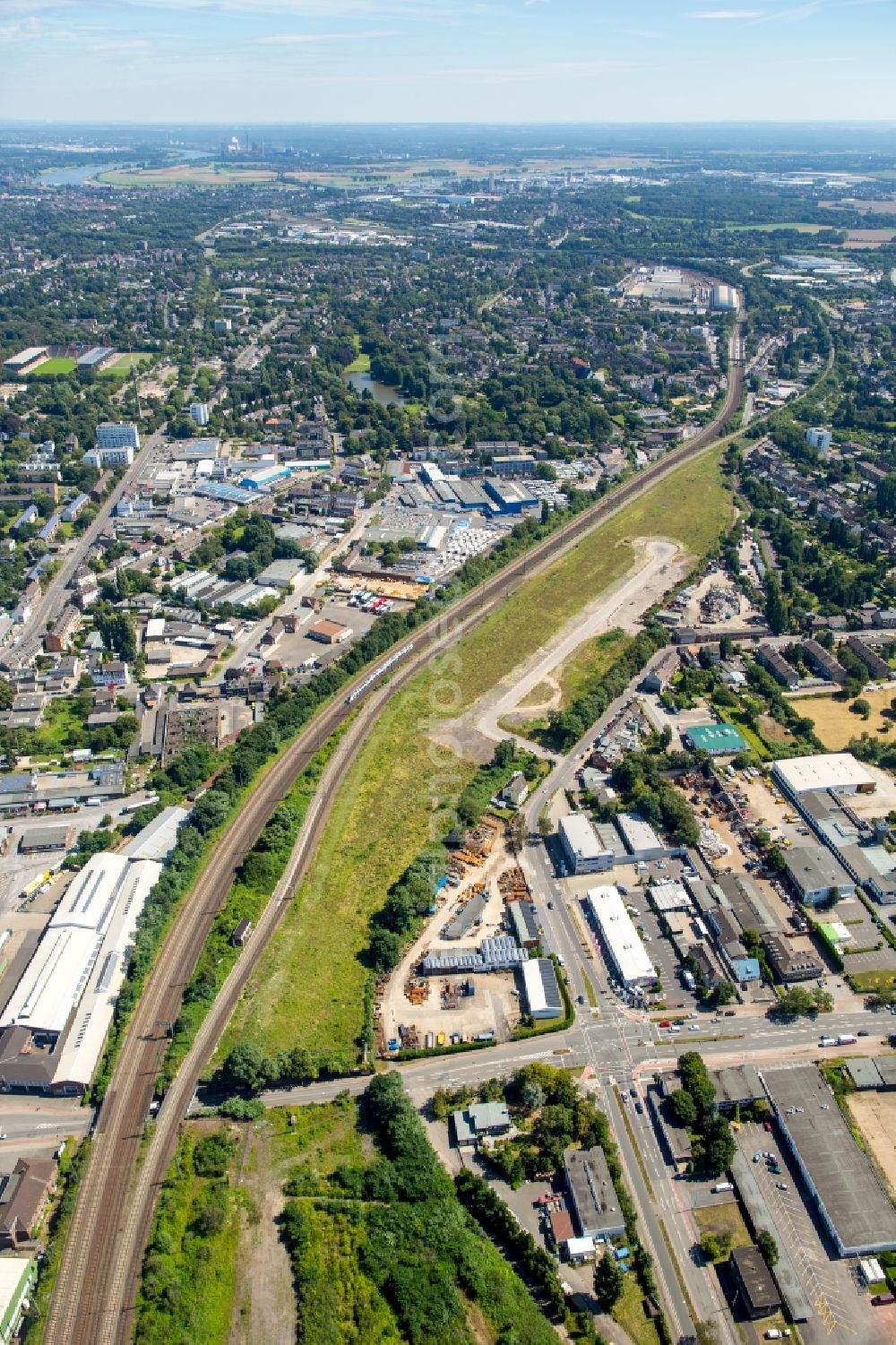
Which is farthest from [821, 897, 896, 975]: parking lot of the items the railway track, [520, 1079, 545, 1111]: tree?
the railway track

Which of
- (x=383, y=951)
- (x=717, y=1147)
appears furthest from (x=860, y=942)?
(x=383, y=951)

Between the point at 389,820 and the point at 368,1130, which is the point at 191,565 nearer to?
the point at 389,820

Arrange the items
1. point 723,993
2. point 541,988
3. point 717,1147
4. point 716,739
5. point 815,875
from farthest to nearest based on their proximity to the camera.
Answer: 1. point 716,739
2. point 815,875
3. point 541,988
4. point 723,993
5. point 717,1147

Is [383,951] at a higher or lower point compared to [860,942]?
higher

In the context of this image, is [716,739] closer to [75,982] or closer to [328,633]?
[328,633]

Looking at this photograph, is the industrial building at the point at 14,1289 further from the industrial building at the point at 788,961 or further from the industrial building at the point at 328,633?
the industrial building at the point at 328,633
